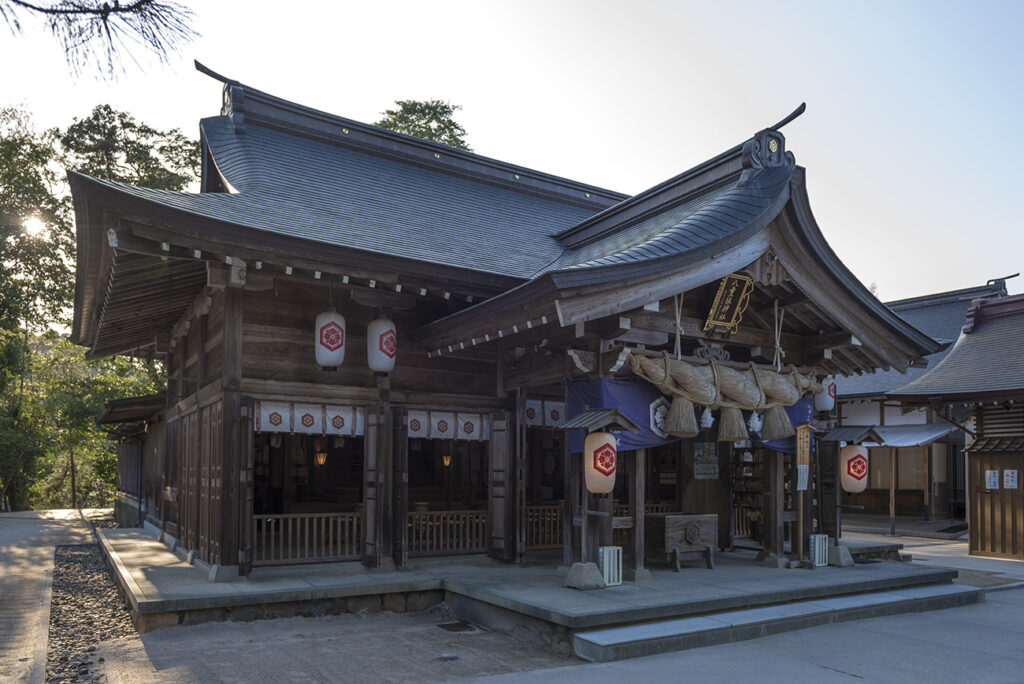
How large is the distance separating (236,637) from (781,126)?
9.58 m

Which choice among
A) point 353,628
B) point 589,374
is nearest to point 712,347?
point 589,374

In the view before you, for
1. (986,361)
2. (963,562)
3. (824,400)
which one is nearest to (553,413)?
(824,400)

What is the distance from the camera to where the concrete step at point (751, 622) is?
7.41 m

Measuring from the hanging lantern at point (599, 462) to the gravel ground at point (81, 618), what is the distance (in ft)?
17.9

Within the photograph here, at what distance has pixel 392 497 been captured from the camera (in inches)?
430

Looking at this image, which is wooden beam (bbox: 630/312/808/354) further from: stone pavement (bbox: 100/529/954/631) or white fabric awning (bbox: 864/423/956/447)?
white fabric awning (bbox: 864/423/956/447)

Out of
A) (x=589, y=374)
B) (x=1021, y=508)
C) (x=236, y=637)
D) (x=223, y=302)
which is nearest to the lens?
(x=236, y=637)

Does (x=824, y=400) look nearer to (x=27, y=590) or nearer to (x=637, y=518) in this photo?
(x=637, y=518)

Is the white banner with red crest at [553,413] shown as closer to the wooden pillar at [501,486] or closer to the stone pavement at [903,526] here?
the wooden pillar at [501,486]

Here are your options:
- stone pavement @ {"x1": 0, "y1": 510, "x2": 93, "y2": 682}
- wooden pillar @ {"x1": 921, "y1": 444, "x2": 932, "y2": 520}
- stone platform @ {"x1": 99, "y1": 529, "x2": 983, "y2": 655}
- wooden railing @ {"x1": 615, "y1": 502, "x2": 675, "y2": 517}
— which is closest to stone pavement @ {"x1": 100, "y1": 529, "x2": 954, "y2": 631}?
stone platform @ {"x1": 99, "y1": 529, "x2": 983, "y2": 655}

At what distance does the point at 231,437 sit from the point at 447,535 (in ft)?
11.9

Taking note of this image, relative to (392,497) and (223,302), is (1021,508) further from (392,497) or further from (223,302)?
(223,302)

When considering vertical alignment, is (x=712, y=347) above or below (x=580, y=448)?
above

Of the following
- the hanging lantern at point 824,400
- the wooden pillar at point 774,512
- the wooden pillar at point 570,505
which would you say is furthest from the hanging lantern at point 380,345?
the hanging lantern at point 824,400
